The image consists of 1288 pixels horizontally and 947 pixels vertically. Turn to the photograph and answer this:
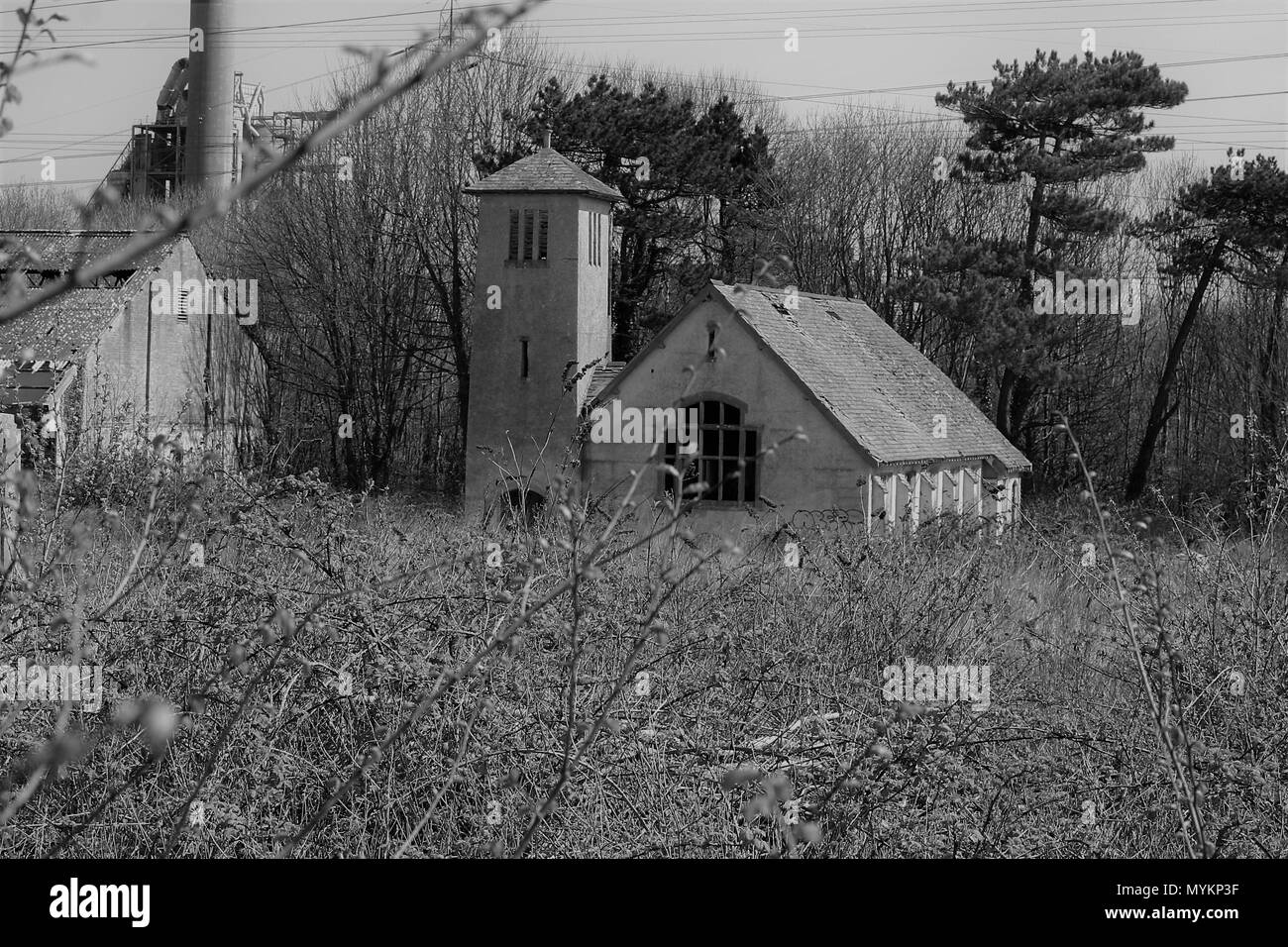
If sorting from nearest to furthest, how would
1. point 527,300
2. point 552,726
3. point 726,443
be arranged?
point 552,726 → point 726,443 → point 527,300

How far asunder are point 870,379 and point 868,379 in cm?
9

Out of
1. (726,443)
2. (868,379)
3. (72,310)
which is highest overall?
(72,310)

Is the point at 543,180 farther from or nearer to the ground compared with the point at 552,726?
farther from the ground

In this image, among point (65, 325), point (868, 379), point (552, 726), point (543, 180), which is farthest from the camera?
point (543, 180)

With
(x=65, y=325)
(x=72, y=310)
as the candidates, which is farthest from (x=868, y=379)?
(x=72, y=310)

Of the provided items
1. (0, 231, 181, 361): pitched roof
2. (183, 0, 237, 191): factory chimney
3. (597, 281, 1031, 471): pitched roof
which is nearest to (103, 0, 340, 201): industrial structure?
(183, 0, 237, 191): factory chimney

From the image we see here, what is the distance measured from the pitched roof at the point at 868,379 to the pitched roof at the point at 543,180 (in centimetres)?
429

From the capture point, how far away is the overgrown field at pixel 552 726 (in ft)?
17.5

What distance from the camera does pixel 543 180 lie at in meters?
29.2

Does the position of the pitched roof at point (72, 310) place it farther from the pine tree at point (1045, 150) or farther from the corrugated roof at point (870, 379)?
the pine tree at point (1045, 150)

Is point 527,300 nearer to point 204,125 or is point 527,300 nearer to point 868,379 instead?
point 868,379

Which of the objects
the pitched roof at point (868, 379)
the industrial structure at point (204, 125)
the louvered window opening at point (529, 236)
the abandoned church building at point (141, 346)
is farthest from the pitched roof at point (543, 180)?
the industrial structure at point (204, 125)
